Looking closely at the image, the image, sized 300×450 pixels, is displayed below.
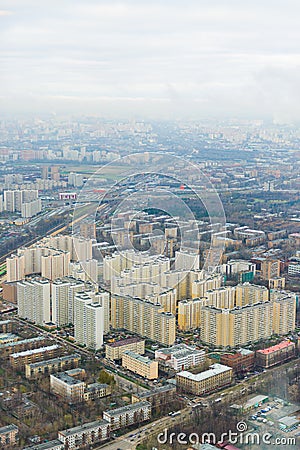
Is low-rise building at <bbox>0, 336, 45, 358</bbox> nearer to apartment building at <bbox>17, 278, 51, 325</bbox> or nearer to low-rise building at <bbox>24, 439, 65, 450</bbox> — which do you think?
apartment building at <bbox>17, 278, 51, 325</bbox>

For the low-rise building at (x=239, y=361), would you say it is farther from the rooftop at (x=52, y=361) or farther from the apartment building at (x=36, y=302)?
the apartment building at (x=36, y=302)

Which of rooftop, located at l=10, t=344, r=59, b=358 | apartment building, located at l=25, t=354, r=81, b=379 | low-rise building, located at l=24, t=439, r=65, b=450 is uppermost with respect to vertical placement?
rooftop, located at l=10, t=344, r=59, b=358

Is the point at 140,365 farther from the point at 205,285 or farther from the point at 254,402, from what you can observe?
the point at 205,285

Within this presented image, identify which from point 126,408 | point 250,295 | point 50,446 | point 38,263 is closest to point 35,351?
point 126,408

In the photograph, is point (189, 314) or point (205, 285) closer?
point (189, 314)

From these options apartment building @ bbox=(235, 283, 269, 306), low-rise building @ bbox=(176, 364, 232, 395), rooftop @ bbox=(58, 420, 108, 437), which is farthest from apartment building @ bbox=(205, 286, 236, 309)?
rooftop @ bbox=(58, 420, 108, 437)

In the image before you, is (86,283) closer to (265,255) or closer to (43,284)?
(43,284)
